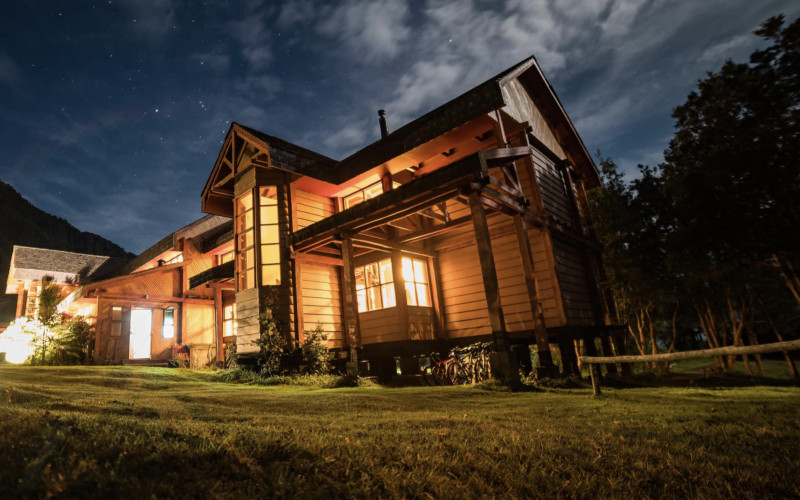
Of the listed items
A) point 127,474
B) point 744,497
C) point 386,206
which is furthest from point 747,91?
point 127,474

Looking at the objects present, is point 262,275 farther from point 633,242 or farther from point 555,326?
point 633,242

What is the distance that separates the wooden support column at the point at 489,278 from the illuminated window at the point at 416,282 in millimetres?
4645

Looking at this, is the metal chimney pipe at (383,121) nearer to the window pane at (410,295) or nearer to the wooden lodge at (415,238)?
the wooden lodge at (415,238)

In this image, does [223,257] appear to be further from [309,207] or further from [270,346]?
[270,346]

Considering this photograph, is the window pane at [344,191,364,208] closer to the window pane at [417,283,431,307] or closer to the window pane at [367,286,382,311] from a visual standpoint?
the window pane at [367,286,382,311]

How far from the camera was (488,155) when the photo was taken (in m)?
8.91

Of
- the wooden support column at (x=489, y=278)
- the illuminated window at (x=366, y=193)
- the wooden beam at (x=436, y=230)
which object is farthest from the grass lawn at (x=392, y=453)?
the illuminated window at (x=366, y=193)

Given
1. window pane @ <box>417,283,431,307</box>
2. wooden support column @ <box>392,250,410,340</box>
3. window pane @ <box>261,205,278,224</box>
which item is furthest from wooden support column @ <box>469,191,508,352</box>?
window pane @ <box>261,205,278,224</box>

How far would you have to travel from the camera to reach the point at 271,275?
1280cm

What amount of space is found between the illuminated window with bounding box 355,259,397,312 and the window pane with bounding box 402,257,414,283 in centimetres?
59

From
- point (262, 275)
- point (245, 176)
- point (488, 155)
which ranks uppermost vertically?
point (245, 176)

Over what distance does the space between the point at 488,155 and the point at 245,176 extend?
8873mm

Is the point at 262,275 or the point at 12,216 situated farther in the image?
the point at 12,216

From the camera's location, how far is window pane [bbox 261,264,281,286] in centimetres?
1268
